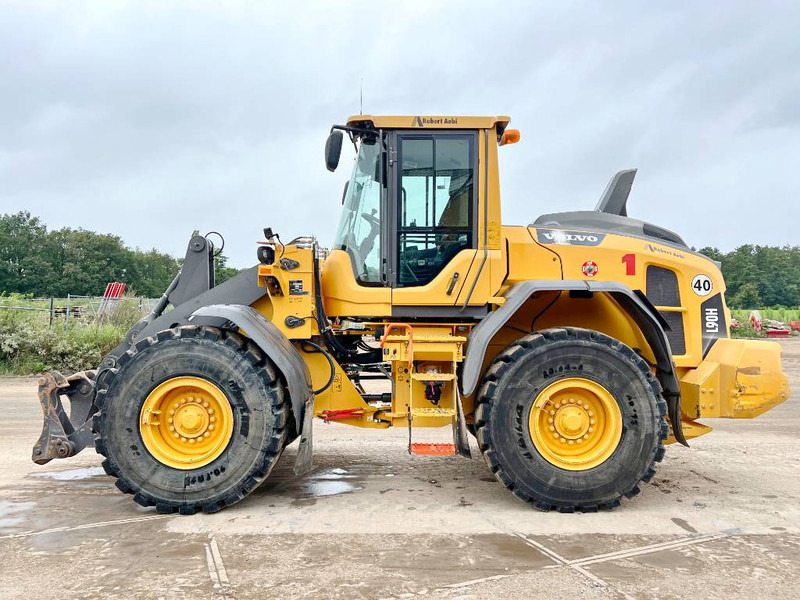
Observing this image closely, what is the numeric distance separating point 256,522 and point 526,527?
1.78 metres

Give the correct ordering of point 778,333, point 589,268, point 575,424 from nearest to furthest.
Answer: point 575,424 < point 589,268 < point 778,333

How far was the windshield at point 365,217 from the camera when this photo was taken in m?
4.73

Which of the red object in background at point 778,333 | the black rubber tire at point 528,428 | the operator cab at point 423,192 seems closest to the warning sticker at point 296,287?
the operator cab at point 423,192

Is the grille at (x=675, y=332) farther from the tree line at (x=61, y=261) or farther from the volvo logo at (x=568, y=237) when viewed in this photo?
the tree line at (x=61, y=261)

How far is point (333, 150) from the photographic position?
4.43 m

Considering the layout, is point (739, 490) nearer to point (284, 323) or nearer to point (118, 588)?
point (284, 323)

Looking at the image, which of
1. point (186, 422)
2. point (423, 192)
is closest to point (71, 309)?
point (186, 422)

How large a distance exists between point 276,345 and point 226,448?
80 cm

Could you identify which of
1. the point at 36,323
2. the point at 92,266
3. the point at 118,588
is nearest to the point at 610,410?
the point at 118,588

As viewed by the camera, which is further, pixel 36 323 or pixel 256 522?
pixel 36 323

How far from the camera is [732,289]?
41.4 metres

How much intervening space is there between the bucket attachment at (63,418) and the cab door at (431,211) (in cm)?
256

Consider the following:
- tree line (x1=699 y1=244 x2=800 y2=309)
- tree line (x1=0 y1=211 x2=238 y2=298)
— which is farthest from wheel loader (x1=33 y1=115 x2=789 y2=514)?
tree line (x1=0 y1=211 x2=238 y2=298)

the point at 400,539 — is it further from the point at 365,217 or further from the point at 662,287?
the point at 662,287
